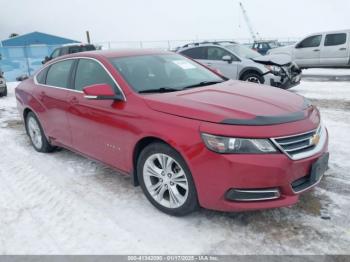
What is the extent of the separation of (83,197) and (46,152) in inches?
75.7

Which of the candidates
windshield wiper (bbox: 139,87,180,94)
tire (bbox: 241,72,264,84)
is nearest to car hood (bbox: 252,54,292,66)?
tire (bbox: 241,72,264,84)

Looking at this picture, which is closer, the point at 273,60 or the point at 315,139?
the point at 315,139

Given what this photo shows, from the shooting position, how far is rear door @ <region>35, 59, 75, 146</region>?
4648mm

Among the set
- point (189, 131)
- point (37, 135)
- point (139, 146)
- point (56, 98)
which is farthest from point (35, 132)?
point (189, 131)

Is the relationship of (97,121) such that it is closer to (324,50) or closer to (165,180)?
(165,180)

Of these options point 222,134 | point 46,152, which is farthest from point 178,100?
point 46,152

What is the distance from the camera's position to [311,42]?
14.9 metres

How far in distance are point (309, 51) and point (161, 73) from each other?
12.4 m

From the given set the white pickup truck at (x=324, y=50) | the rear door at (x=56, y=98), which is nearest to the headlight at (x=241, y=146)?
the rear door at (x=56, y=98)

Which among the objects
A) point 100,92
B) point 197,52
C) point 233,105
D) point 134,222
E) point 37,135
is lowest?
point 134,222

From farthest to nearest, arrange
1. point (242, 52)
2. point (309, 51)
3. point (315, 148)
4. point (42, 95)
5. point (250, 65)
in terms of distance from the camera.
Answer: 1. point (309, 51)
2. point (242, 52)
3. point (250, 65)
4. point (42, 95)
5. point (315, 148)

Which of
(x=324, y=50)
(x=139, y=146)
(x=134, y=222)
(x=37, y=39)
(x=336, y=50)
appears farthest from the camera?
(x=37, y=39)

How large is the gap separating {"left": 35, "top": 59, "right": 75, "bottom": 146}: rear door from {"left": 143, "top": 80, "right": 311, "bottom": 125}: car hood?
1653mm

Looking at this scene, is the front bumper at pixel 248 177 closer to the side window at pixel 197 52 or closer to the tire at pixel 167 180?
the tire at pixel 167 180
